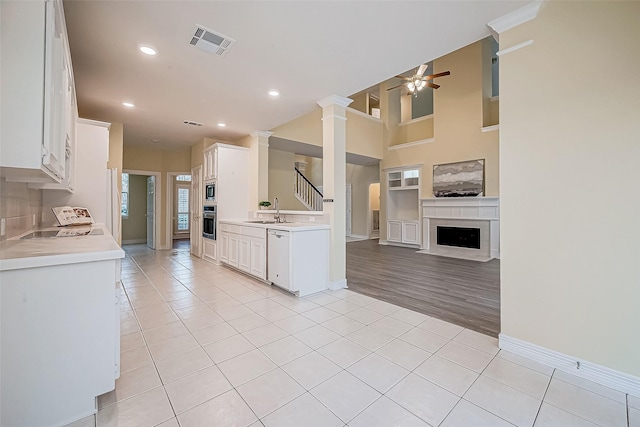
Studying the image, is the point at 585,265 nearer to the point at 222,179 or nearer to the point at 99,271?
the point at 99,271

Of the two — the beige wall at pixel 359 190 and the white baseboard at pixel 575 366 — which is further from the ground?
the beige wall at pixel 359 190

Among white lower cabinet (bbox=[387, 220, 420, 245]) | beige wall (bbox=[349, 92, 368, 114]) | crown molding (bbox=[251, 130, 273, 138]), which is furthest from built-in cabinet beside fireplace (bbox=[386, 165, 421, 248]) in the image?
crown molding (bbox=[251, 130, 273, 138])

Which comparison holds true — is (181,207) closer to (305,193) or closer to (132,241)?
(132,241)

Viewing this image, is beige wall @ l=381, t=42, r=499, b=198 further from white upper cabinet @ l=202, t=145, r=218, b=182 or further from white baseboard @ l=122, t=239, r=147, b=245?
white baseboard @ l=122, t=239, r=147, b=245

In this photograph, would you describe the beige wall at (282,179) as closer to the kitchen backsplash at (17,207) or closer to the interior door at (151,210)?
the interior door at (151,210)

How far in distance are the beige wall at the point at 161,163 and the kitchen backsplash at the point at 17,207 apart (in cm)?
459

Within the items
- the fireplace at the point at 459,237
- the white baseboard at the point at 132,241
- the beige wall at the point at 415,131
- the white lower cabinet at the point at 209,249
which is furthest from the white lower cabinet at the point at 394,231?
the white baseboard at the point at 132,241

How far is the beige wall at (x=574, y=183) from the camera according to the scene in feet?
5.56

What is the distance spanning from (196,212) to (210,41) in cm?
484

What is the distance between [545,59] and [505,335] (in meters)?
2.15

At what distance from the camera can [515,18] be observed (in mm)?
2082

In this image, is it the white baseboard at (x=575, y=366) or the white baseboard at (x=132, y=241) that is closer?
the white baseboard at (x=575, y=366)

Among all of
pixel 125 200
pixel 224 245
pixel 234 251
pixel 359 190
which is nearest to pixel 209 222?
pixel 224 245

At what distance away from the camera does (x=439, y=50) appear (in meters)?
2.56
